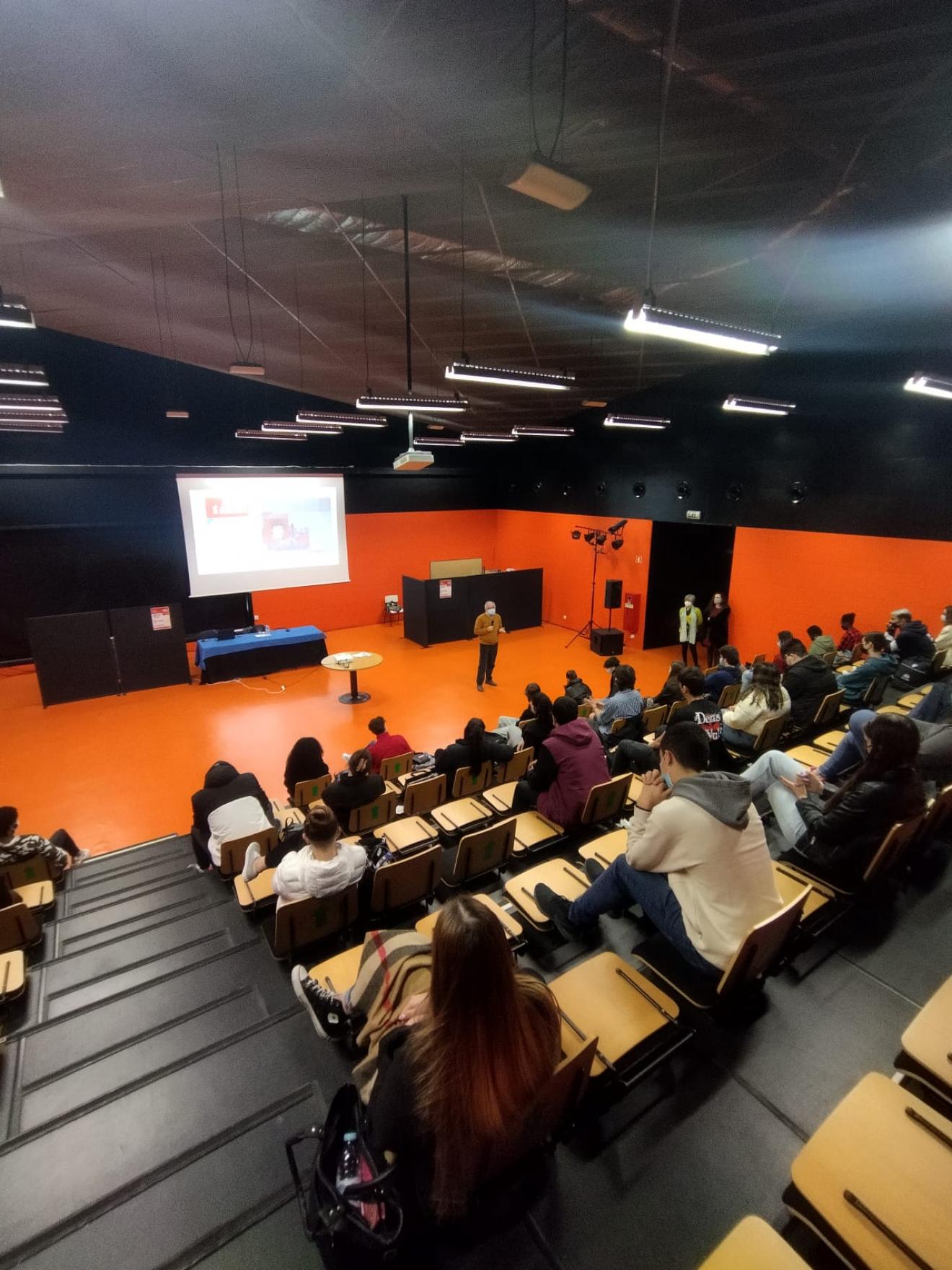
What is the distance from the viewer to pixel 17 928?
336 centimetres

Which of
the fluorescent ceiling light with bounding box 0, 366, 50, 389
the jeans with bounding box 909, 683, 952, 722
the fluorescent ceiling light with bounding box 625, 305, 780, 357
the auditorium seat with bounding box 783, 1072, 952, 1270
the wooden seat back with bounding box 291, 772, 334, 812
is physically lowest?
the wooden seat back with bounding box 291, 772, 334, 812

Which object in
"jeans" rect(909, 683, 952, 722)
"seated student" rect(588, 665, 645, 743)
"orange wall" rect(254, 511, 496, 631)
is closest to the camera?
"jeans" rect(909, 683, 952, 722)

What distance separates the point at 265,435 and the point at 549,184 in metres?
9.02

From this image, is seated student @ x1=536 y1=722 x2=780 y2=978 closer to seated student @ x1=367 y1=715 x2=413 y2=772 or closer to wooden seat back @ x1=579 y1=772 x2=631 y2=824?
wooden seat back @ x1=579 y1=772 x2=631 y2=824

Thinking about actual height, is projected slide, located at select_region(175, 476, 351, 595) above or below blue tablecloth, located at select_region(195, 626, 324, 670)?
above

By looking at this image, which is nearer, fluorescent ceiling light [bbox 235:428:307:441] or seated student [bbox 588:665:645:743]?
seated student [bbox 588:665:645:743]

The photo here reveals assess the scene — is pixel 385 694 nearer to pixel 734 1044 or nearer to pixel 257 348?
pixel 257 348

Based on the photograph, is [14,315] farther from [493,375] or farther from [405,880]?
[405,880]

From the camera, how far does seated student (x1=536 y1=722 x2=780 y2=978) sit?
7.51 ft

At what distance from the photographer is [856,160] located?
3.88 metres

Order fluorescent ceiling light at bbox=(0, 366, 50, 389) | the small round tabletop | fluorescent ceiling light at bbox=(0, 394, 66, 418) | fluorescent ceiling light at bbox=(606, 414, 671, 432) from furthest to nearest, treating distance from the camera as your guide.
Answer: fluorescent ceiling light at bbox=(606, 414, 671, 432) < the small round tabletop < fluorescent ceiling light at bbox=(0, 394, 66, 418) < fluorescent ceiling light at bbox=(0, 366, 50, 389)

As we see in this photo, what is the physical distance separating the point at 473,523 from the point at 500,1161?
15.1 meters

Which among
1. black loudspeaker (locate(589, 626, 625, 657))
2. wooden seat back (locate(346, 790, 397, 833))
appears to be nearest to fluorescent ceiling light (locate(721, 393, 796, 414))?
black loudspeaker (locate(589, 626, 625, 657))

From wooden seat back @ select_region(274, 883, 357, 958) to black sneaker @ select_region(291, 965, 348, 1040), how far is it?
572 mm
